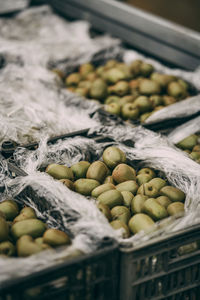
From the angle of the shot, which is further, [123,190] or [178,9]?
[178,9]

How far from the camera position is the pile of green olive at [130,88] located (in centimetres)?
257

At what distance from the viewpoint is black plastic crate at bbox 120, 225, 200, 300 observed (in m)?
1.39

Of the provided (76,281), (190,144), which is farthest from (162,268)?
(190,144)

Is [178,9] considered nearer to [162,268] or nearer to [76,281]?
[162,268]

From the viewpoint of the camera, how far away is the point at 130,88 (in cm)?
280

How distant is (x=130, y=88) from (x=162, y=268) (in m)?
1.57

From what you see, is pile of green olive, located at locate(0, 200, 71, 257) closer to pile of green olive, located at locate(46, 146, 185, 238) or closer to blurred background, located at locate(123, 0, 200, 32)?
pile of green olive, located at locate(46, 146, 185, 238)

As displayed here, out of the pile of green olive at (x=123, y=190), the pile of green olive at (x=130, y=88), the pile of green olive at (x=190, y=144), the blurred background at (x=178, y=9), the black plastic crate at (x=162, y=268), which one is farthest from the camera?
the blurred background at (x=178, y=9)

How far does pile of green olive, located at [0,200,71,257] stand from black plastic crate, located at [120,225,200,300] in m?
0.24

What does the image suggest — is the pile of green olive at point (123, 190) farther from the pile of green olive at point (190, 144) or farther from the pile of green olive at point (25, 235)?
the pile of green olive at point (190, 144)

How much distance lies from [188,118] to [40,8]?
2276 millimetres

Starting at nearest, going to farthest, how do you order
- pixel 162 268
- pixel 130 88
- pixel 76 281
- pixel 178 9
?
pixel 76 281, pixel 162 268, pixel 130 88, pixel 178 9

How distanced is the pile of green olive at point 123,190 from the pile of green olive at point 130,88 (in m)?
0.63

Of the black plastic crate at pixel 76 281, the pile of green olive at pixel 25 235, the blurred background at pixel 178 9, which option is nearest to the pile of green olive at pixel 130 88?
the pile of green olive at pixel 25 235
